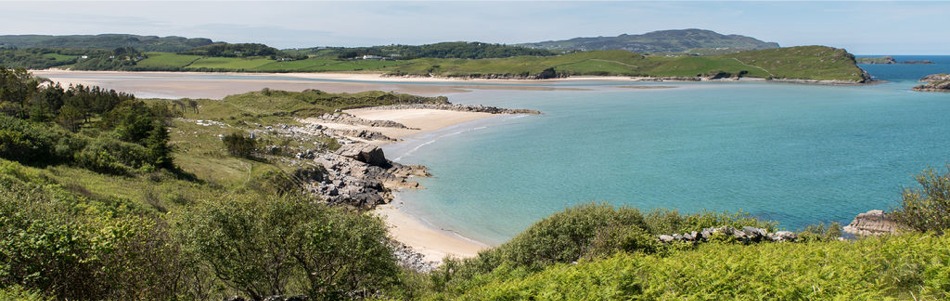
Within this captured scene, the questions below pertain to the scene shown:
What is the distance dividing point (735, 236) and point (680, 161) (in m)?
43.7

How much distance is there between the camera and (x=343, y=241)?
19.3m

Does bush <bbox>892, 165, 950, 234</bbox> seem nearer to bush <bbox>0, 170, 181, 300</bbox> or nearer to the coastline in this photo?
the coastline

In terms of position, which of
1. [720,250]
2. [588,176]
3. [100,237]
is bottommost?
[588,176]

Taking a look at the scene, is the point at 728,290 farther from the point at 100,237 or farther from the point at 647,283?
the point at 100,237

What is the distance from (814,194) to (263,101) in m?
97.8

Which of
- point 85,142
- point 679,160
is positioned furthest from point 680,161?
point 85,142

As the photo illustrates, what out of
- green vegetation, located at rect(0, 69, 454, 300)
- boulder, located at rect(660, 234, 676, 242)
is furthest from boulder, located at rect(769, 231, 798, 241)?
green vegetation, located at rect(0, 69, 454, 300)

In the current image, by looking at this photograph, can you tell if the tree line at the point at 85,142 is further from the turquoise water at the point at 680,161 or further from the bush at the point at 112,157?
the turquoise water at the point at 680,161

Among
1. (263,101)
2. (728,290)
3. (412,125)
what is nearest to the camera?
(728,290)

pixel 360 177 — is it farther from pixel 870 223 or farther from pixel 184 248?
pixel 870 223

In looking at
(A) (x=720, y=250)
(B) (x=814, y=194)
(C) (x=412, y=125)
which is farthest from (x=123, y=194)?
(C) (x=412, y=125)

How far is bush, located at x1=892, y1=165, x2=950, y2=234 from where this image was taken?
962 inches

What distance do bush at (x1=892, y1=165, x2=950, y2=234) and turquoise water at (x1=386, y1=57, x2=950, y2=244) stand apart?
15504 millimetres

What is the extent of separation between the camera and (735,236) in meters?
24.0
